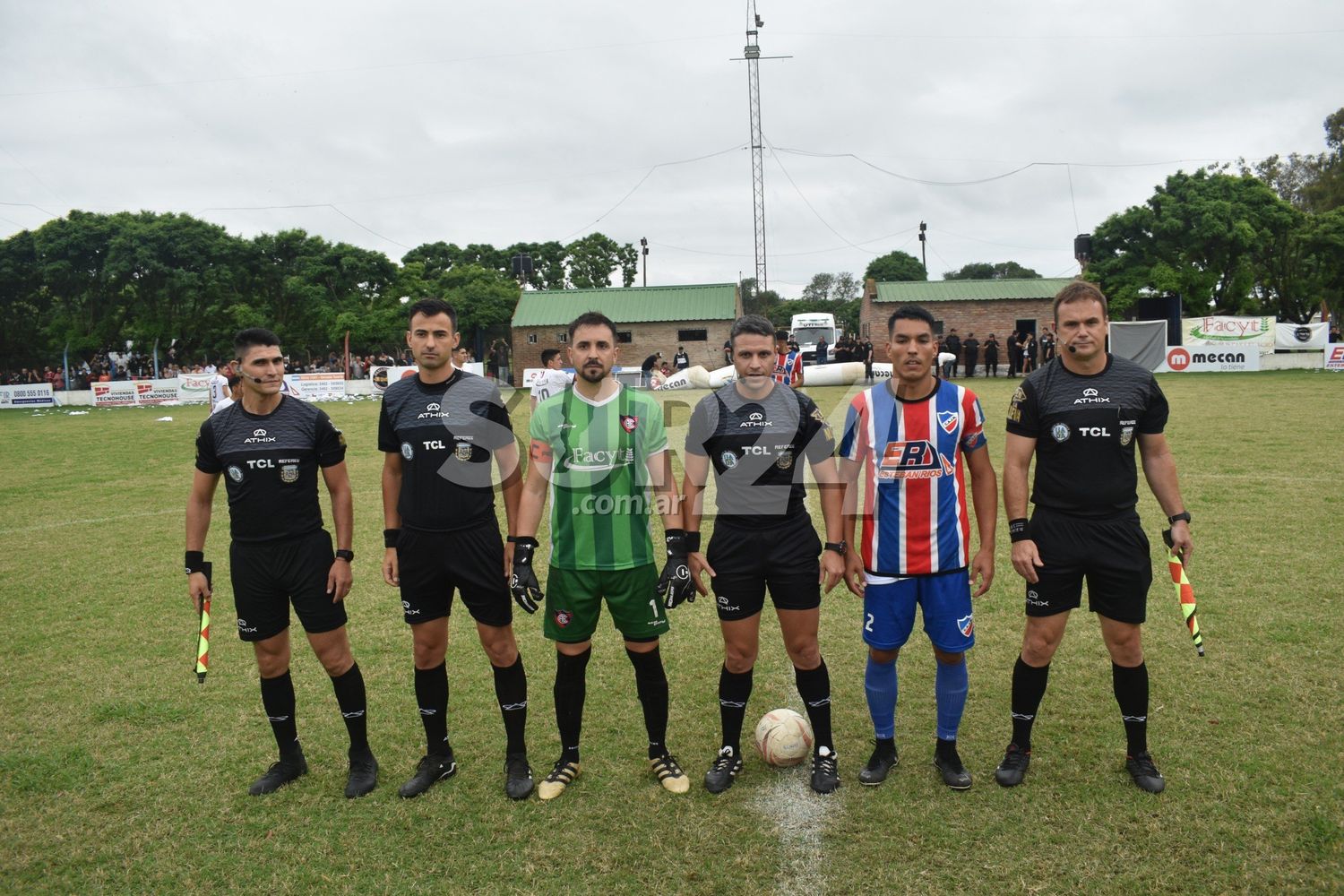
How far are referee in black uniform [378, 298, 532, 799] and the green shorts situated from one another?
276 millimetres

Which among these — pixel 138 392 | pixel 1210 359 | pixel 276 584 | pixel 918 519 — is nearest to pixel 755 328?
pixel 918 519

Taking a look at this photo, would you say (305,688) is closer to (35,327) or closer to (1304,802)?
(1304,802)

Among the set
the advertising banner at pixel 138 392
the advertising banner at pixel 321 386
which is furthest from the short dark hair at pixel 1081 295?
the advertising banner at pixel 138 392

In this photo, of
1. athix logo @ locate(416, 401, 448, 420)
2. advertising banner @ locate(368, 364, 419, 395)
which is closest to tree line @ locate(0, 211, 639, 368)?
advertising banner @ locate(368, 364, 419, 395)

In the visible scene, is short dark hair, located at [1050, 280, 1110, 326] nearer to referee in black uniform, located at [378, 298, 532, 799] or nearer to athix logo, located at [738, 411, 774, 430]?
athix logo, located at [738, 411, 774, 430]

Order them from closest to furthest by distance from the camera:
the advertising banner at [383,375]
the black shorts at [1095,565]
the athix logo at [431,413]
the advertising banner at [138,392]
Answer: the black shorts at [1095,565] → the athix logo at [431,413] → the advertising banner at [383,375] → the advertising banner at [138,392]

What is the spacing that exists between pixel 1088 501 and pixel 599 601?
2.40 metres

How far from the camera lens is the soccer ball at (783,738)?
4.46 m

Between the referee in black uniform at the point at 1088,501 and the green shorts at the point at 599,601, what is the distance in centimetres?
178

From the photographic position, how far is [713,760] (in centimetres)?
455

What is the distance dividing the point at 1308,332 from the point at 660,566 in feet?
105

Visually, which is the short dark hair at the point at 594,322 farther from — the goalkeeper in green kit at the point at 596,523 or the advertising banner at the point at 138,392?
the advertising banner at the point at 138,392

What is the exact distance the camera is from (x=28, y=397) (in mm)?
36531

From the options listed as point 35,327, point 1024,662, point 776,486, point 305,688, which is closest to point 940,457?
point 776,486
